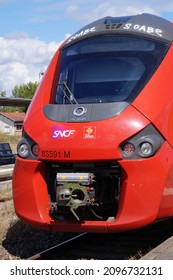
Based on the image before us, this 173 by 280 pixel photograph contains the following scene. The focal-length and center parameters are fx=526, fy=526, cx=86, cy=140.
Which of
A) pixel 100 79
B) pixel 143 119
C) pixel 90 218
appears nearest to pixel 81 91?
pixel 100 79

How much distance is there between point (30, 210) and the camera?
19.2 feet

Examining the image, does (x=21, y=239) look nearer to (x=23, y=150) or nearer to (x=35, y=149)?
(x=23, y=150)

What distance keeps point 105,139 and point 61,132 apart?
1.71ft

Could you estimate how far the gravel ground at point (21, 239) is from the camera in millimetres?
7022

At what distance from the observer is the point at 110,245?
709 centimetres

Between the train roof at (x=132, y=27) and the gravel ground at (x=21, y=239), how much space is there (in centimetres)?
278

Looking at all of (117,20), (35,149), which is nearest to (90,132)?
(35,149)

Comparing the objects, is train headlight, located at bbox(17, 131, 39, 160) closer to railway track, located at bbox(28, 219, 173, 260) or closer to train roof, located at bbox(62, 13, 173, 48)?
railway track, located at bbox(28, 219, 173, 260)

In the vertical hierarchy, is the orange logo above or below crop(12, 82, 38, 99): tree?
above

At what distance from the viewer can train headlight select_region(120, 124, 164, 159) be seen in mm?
5406

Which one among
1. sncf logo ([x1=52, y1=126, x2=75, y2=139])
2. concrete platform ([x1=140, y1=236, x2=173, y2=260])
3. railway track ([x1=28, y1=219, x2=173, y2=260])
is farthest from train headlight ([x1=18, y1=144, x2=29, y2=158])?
concrete platform ([x1=140, y1=236, x2=173, y2=260])

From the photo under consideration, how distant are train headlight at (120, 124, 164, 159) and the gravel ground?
7.58 ft

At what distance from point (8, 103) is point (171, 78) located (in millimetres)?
23769

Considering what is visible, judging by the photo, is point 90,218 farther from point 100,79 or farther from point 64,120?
point 100,79
